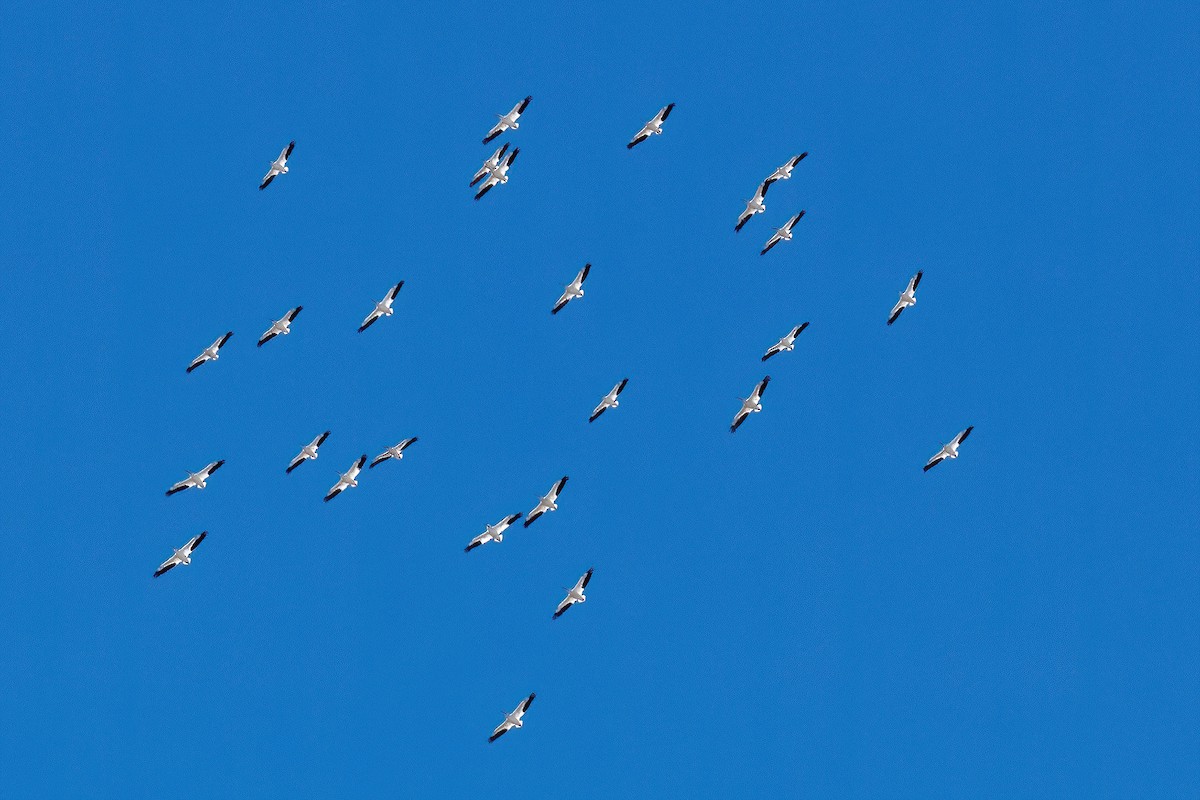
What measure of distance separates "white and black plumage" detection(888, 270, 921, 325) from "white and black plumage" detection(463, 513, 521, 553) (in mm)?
24781

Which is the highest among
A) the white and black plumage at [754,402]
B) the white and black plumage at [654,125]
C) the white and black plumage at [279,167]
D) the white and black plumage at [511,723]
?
the white and black plumage at [279,167]

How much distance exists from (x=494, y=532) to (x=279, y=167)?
25135 mm

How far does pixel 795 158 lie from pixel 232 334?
3360cm

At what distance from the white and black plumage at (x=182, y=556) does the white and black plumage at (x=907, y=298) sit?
1637 inches

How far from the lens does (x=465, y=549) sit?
Answer: 349 feet

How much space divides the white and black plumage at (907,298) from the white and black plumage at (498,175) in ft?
78.0

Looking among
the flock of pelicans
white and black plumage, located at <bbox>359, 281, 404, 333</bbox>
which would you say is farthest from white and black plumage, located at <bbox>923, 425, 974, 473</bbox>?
white and black plumage, located at <bbox>359, 281, 404, 333</bbox>

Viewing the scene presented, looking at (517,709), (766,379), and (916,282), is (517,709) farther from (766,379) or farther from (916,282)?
(916,282)

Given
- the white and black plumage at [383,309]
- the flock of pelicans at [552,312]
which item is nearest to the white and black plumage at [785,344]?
the flock of pelicans at [552,312]

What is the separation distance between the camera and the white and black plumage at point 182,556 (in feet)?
353

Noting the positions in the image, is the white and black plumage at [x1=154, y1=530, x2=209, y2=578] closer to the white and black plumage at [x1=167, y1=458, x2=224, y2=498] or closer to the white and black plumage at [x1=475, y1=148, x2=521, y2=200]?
the white and black plumage at [x1=167, y1=458, x2=224, y2=498]

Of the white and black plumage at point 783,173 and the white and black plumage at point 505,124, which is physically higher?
the white and black plumage at point 505,124

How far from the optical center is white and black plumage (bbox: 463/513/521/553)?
107 m

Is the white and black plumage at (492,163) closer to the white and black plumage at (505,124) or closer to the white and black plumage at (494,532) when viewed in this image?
the white and black plumage at (505,124)
